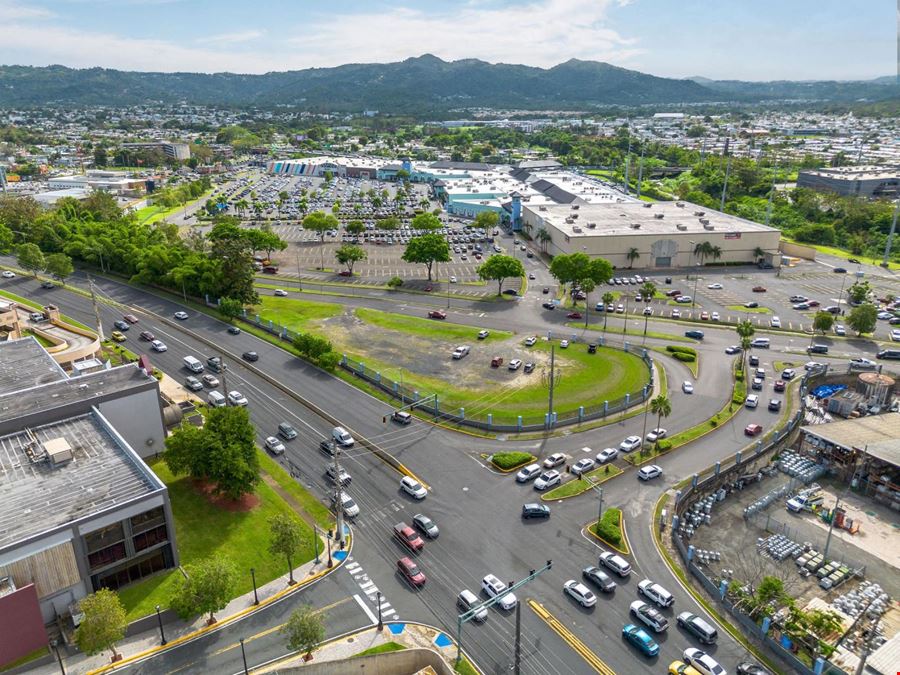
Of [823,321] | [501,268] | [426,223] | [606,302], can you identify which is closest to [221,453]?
[501,268]

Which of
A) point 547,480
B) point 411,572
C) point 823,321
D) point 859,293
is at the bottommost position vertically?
point 411,572

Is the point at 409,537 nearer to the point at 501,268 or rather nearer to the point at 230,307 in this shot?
the point at 230,307

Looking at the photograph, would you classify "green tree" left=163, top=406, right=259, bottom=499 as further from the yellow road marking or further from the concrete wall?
the yellow road marking

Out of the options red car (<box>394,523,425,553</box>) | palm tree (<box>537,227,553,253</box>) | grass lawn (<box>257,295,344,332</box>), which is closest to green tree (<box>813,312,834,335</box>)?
palm tree (<box>537,227,553,253</box>)

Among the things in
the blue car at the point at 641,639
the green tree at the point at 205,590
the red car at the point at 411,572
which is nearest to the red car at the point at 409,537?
the red car at the point at 411,572

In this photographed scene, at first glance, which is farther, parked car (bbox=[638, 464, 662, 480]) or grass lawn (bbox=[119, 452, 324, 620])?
parked car (bbox=[638, 464, 662, 480])

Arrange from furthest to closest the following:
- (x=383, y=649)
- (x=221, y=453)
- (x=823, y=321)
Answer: (x=823, y=321), (x=221, y=453), (x=383, y=649)
